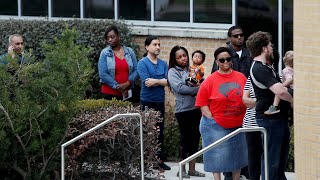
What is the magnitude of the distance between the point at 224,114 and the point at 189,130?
2106 mm

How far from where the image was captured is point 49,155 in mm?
13188

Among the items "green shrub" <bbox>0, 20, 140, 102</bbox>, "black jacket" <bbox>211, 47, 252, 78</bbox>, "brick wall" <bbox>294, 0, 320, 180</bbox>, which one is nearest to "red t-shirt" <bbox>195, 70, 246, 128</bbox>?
"black jacket" <bbox>211, 47, 252, 78</bbox>

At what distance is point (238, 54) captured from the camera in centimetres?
1395

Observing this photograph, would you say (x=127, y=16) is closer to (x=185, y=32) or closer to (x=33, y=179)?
(x=185, y=32)

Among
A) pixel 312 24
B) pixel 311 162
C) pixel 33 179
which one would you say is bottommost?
pixel 33 179

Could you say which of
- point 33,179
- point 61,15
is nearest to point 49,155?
point 33,179

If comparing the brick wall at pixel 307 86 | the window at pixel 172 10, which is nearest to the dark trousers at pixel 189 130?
the window at pixel 172 10

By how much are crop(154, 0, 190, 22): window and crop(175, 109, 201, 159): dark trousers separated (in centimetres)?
396

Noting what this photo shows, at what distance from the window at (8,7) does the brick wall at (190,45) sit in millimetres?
2950

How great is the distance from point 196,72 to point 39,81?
235 centimetres

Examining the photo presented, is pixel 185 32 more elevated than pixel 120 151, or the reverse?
pixel 185 32

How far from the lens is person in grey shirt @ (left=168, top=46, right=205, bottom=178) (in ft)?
46.1

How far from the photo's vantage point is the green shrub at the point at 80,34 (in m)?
18.0

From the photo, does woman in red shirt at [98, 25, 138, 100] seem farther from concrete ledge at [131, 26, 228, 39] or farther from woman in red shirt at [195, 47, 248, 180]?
woman in red shirt at [195, 47, 248, 180]
